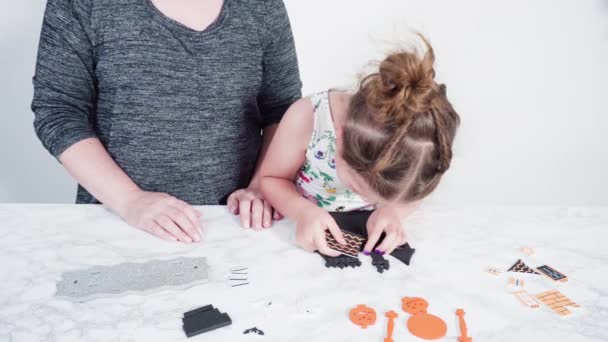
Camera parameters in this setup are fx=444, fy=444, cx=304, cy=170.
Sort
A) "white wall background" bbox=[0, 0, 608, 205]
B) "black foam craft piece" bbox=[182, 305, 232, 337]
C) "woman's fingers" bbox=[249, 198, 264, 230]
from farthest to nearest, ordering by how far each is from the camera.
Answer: "white wall background" bbox=[0, 0, 608, 205], "woman's fingers" bbox=[249, 198, 264, 230], "black foam craft piece" bbox=[182, 305, 232, 337]

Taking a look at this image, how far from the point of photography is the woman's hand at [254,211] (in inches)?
32.7

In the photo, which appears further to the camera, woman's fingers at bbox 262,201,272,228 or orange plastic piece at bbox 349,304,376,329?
woman's fingers at bbox 262,201,272,228

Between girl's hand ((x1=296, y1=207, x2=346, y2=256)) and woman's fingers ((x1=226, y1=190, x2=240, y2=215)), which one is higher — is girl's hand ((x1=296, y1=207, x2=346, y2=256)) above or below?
above

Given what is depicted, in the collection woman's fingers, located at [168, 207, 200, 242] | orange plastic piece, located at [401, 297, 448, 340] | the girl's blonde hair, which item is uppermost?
the girl's blonde hair

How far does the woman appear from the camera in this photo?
0.87m

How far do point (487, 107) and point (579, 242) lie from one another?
40.7 inches

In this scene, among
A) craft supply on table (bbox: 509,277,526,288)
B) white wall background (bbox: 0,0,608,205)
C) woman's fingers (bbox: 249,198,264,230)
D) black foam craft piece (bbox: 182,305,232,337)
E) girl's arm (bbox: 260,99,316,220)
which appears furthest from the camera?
white wall background (bbox: 0,0,608,205)

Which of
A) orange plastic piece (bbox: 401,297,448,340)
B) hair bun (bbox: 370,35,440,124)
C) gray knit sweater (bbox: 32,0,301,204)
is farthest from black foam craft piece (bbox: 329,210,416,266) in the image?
gray knit sweater (bbox: 32,0,301,204)

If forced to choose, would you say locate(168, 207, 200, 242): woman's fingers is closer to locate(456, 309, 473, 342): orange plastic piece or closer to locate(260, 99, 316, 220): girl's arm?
locate(260, 99, 316, 220): girl's arm

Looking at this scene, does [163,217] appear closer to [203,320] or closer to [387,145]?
[203,320]

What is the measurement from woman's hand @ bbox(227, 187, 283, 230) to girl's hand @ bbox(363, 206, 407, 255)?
0.19 metres

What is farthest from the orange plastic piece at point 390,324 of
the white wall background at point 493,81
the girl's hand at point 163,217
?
the white wall background at point 493,81

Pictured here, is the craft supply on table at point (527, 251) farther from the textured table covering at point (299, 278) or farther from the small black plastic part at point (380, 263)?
the small black plastic part at point (380, 263)

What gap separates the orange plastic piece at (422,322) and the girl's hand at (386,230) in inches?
4.9
